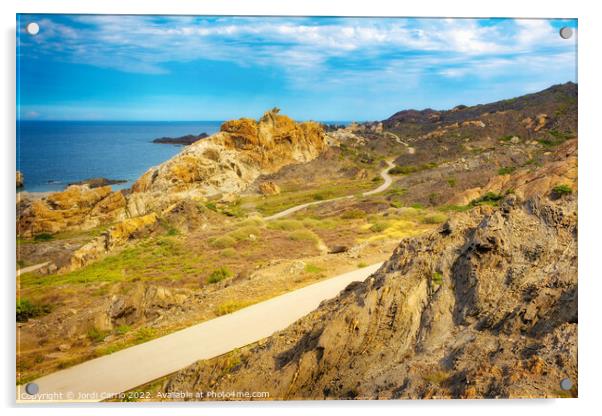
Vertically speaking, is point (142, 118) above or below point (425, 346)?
above

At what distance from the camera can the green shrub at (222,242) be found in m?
8.55

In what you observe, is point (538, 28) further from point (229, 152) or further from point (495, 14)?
point (229, 152)

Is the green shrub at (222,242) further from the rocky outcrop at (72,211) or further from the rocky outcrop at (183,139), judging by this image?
the rocky outcrop at (183,139)

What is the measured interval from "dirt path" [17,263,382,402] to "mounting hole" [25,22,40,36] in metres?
4.41

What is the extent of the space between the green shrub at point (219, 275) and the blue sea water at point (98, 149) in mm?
1986

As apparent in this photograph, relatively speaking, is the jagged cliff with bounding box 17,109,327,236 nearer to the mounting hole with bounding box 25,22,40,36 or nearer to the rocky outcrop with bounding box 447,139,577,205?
the mounting hole with bounding box 25,22,40,36

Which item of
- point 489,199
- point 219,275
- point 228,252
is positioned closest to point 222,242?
point 228,252

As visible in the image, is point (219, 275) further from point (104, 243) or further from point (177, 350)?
point (104, 243)

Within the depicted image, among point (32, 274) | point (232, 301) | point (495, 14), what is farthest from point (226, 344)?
point (495, 14)

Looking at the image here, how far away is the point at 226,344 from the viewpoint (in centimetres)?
759

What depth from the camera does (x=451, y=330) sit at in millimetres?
6293

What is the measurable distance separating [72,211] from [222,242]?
2264 millimetres

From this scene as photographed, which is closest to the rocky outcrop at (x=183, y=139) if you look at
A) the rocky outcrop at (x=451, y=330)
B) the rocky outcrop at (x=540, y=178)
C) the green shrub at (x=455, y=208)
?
the rocky outcrop at (x=451, y=330)
